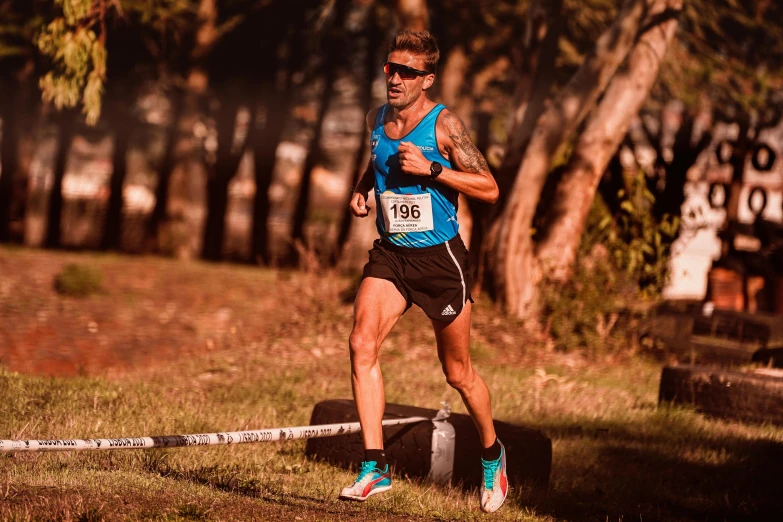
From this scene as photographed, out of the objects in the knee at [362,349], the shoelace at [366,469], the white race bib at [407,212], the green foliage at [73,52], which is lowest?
the shoelace at [366,469]

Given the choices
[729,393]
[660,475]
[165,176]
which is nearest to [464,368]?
[660,475]

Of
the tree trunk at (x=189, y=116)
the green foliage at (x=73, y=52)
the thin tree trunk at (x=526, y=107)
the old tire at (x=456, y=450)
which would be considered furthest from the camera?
the tree trunk at (x=189, y=116)

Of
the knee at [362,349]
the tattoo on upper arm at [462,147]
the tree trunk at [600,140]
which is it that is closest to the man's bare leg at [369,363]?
the knee at [362,349]

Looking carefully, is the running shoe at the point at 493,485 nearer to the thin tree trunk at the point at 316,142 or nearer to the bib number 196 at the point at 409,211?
the bib number 196 at the point at 409,211

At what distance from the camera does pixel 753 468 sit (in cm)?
809

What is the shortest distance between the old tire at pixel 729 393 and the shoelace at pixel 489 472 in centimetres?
367

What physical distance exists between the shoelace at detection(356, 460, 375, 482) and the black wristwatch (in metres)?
1.49

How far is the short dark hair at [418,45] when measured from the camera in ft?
20.5

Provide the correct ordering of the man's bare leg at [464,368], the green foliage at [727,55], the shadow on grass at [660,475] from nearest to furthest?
the man's bare leg at [464,368], the shadow on grass at [660,475], the green foliage at [727,55]

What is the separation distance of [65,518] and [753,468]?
4996 mm

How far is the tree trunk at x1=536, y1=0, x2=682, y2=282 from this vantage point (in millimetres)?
13508

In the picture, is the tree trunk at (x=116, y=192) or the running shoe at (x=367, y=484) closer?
the running shoe at (x=367, y=484)

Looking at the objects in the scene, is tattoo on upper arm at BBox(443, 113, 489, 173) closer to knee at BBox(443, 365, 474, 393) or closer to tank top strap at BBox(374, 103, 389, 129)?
tank top strap at BBox(374, 103, 389, 129)

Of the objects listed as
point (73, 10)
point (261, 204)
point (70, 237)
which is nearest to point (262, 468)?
point (73, 10)
